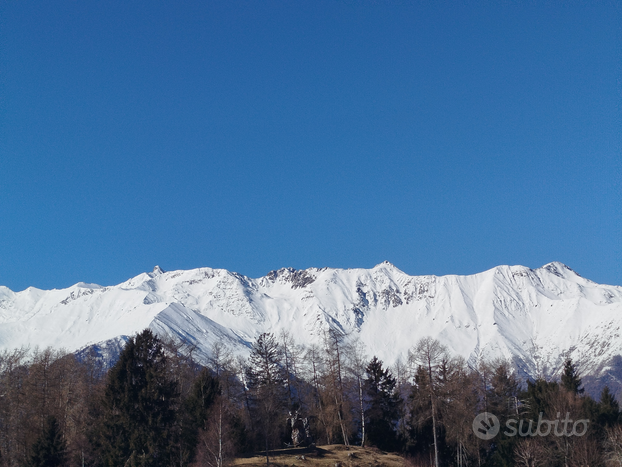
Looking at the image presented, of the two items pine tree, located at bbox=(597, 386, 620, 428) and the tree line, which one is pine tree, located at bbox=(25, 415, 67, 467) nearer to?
the tree line

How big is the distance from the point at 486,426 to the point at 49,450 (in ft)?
138

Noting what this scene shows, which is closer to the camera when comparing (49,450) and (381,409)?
(49,450)

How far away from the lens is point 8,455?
171ft

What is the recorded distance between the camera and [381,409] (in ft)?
221

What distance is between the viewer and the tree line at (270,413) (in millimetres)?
50000

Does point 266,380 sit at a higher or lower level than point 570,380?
higher

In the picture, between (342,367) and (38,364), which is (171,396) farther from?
(342,367)

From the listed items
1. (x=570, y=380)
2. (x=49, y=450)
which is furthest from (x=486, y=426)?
(x=49, y=450)

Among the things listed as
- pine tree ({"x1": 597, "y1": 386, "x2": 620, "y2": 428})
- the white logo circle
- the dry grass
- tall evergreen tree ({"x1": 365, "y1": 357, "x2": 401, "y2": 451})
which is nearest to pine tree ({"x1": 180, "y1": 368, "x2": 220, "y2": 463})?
the dry grass

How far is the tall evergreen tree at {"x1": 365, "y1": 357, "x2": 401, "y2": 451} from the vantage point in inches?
2569

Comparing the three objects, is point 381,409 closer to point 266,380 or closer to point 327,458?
point 266,380

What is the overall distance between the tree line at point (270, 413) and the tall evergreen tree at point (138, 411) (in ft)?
0.30

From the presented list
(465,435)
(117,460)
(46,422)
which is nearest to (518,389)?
(465,435)

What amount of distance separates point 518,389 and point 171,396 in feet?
139
